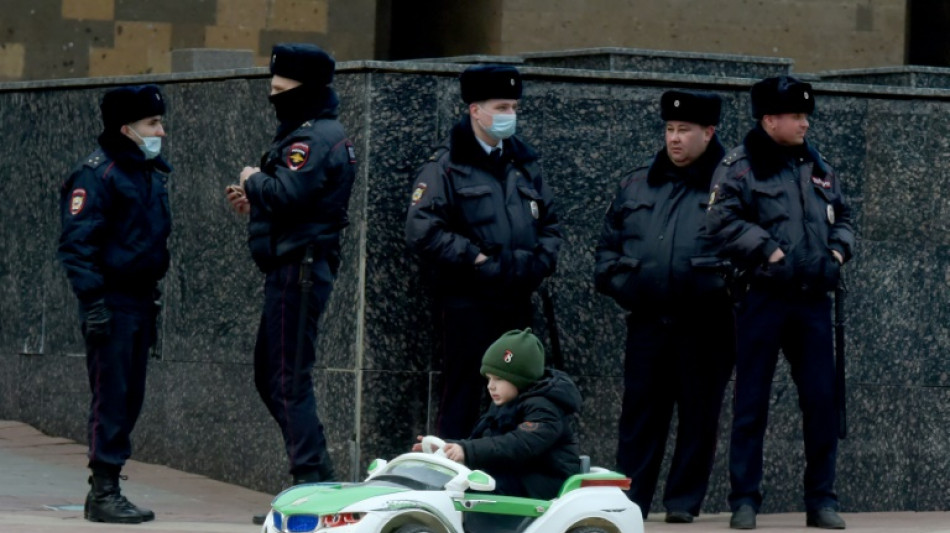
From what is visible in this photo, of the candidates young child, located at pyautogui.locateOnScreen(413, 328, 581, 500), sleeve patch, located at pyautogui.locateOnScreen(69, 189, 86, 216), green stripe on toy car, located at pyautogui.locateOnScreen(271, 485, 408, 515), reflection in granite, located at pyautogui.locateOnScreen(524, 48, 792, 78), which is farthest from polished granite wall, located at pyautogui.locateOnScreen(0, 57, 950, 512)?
green stripe on toy car, located at pyautogui.locateOnScreen(271, 485, 408, 515)

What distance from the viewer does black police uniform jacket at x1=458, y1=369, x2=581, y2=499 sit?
26.5 feet

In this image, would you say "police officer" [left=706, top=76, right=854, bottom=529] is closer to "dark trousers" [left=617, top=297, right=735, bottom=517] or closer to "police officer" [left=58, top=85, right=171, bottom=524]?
"dark trousers" [left=617, top=297, right=735, bottom=517]

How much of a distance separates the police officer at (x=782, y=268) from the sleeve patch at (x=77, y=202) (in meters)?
2.76

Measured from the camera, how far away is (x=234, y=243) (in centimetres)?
1098

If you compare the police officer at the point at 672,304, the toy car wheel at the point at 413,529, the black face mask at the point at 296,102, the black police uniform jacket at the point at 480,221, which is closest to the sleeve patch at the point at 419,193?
the black police uniform jacket at the point at 480,221

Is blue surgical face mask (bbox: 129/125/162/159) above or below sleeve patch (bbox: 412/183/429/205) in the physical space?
above

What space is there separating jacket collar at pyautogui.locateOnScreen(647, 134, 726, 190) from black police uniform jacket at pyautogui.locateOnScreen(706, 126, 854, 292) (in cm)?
25

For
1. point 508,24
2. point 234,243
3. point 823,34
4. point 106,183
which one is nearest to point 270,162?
point 106,183

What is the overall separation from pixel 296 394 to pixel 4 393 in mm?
4046

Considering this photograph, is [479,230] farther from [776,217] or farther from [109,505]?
[109,505]

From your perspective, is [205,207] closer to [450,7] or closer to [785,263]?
[785,263]

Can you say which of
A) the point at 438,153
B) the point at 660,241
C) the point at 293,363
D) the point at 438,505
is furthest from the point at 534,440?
the point at 438,153

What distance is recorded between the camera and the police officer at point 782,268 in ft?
31.1

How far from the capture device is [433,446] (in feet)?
26.7
